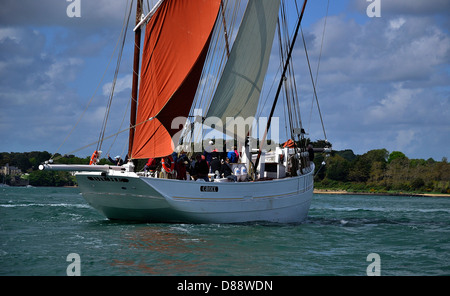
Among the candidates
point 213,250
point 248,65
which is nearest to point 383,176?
point 248,65

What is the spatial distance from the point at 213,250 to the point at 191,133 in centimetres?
995

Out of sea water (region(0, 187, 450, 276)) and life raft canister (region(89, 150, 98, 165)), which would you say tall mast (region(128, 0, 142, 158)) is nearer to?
life raft canister (region(89, 150, 98, 165))

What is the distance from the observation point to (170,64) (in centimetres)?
2541

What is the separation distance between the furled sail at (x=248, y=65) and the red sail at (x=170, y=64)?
6.36 ft

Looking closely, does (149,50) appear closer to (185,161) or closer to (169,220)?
(185,161)

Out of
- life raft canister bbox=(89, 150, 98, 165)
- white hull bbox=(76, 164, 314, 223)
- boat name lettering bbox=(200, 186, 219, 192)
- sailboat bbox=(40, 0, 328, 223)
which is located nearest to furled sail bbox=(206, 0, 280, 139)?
sailboat bbox=(40, 0, 328, 223)

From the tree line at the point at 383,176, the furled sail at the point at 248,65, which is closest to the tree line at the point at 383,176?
the tree line at the point at 383,176

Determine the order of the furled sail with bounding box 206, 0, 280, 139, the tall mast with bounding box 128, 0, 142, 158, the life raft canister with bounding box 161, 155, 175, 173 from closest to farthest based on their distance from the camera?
1. the life raft canister with bounding box 161, 155, 175, 173
2. the tall mast with bounding box 128, 0, 142, 158
3. the furled sail with bounding box 206, 0, 280, 139

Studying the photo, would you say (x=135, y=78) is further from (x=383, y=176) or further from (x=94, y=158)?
(x=383, y=176)

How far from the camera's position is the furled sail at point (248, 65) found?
27.3 metres

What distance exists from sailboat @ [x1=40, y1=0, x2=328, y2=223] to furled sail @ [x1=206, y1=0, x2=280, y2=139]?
48mm

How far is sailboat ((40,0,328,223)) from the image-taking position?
22547mm

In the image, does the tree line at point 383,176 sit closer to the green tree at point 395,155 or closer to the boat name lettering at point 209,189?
the green tree at point 395,155
